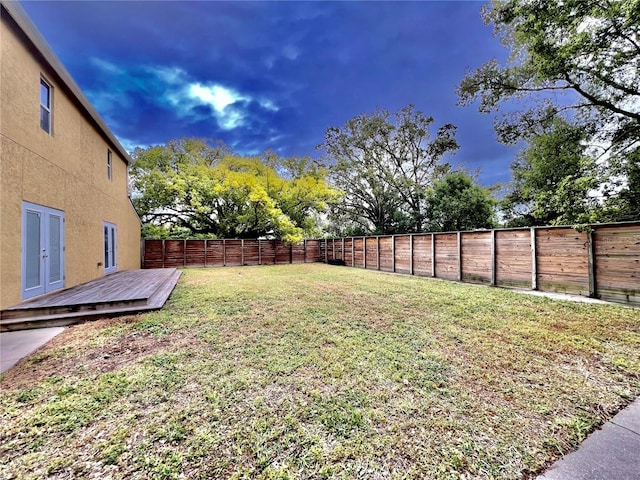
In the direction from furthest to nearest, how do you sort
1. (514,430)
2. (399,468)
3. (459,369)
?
(459,369), (514,430), (399,468)

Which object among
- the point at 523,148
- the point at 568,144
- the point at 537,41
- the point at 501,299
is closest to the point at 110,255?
the point at 501,299

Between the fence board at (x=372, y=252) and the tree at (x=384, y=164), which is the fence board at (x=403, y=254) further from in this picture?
the tree at (x=384, y=164)

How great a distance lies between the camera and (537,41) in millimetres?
6531

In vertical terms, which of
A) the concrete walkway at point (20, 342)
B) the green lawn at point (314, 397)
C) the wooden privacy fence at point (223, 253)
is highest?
the wooden privacy fence at point (223, 253)

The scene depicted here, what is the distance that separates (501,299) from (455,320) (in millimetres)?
2344

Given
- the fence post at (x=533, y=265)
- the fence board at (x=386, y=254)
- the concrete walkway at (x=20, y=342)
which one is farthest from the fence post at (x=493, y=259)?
the concrete walkway at (x=20, y=342)

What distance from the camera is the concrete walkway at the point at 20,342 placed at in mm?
2761

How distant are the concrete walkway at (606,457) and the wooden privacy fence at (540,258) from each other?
16.5 feet

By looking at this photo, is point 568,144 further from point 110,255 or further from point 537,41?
point 110,255

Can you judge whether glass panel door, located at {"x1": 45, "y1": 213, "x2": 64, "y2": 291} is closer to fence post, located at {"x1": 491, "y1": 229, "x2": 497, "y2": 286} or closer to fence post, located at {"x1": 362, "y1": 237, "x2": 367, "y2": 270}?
fence post, located at {"x1": 491, "y1": 229, "x2": 497, "y2": 286}

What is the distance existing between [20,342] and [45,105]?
469 cm

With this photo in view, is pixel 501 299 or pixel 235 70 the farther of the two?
pixel 235 70

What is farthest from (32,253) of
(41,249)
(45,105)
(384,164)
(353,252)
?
(384,164)

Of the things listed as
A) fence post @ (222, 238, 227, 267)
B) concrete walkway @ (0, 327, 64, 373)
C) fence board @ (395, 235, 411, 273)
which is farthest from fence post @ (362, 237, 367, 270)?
concrete walkway @ (0, 327, 64, 373)
